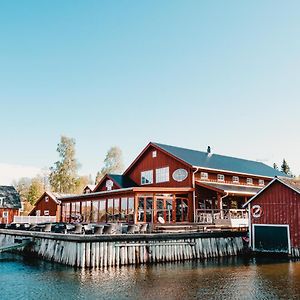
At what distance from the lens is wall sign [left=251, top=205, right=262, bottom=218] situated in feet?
71.1

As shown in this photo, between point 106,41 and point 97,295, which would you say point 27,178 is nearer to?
point 106,41

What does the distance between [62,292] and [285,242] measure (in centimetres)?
1321

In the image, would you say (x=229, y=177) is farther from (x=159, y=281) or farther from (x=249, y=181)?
(x=159, y=281)

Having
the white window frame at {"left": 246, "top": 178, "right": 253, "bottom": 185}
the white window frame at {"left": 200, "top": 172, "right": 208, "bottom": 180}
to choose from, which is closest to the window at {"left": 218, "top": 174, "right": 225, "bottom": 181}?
the white window frame at {"left": 200, "top": 172, "right": 208, "bottom": 180}

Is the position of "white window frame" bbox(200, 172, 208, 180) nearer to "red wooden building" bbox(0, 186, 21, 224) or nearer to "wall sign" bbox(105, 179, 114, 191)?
"wall sign" bbox(105, 179, 114, 191)

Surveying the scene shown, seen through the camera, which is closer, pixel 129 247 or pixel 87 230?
pixel 129 247

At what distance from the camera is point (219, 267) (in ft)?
56.1

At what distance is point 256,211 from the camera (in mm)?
21844

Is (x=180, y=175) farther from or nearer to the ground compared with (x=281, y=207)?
farther from the ground

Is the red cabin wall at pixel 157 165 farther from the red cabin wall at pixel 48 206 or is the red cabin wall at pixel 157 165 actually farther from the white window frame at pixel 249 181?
the red cabin wall at pixel 48 206

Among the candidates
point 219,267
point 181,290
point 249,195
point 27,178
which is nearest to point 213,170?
point 249,195

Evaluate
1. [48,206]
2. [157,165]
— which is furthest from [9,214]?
[157,165]

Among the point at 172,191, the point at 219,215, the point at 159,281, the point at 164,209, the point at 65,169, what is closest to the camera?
the point at 159,281

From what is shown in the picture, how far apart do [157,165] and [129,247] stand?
12480 mm
